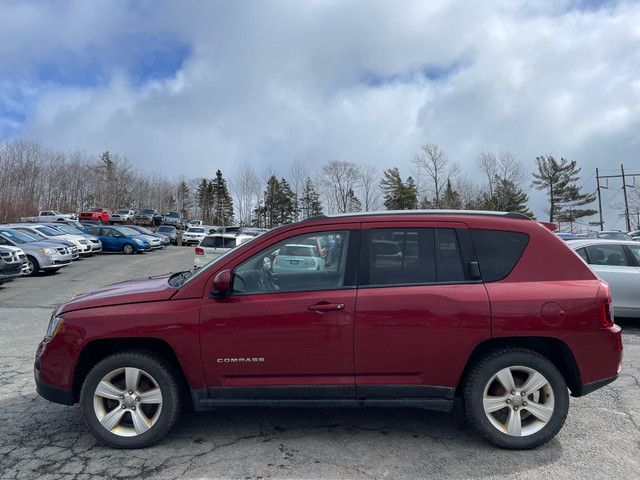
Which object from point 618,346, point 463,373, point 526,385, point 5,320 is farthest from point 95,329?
point 5,320

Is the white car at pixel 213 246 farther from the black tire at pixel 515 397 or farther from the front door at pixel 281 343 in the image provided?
the black tire at pixel 515 397

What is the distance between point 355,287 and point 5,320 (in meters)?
8.16

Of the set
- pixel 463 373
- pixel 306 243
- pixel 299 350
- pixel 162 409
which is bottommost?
pixel 162 409

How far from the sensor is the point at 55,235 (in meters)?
20.0

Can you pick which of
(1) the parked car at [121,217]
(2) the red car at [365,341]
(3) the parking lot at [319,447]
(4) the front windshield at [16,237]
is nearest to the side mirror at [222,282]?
(2) the red car at [365,341]

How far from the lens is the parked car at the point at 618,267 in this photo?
287 inches

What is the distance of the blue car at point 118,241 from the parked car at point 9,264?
1267 cm

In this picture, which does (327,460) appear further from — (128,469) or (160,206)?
(160,206)

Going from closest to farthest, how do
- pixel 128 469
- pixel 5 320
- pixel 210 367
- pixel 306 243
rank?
pixel 128 469 → pixel 210 367 → pixel 306 243 → pixel 5 320

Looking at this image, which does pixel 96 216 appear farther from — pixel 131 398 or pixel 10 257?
pixel 131 398

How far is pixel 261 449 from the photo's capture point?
133 inches

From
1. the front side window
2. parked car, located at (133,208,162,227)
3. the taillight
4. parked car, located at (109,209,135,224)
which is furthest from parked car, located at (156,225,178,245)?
the taillight

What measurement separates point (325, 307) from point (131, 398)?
167 cm

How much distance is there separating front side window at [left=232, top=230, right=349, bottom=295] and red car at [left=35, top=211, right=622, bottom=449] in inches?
0.8
